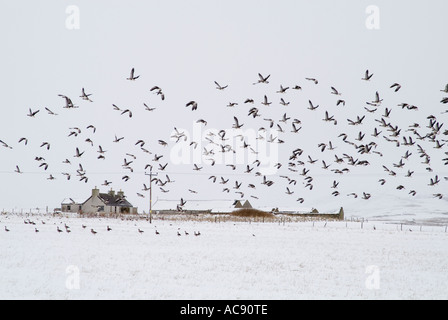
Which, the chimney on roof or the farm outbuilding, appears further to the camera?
the farm outbuilding

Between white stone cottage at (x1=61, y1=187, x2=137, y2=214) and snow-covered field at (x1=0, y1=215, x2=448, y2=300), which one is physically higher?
white stone cottage at (x1=61, y1=187, x2=137, y2=214)

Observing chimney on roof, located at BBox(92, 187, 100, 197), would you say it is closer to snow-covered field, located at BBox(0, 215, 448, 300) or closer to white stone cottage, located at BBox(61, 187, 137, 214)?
white stone cottage, located at BBox(61, 187, 137, 214)

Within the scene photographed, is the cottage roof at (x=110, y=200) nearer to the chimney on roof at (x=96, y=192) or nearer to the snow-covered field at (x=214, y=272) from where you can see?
the chimney on roof at (x=96, y=192)

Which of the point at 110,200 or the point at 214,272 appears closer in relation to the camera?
the point at 214,272

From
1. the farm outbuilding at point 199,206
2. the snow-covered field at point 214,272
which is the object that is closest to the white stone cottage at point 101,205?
the farm outbuilding at point 199,206

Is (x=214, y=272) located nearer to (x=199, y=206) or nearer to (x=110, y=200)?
(x=110, y=200)

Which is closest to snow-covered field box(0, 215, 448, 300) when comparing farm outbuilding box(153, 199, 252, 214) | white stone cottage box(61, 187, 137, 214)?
white stone cottage box(61, 187, 137, 214)

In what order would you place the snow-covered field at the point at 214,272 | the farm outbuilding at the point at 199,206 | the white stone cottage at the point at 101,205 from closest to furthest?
the snow-covered field at the point at 214,272 < the white stone cottage at the point at 101,205 < the farm outbuilding at the point at 199,206

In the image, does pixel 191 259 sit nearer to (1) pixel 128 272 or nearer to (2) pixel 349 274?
(1) pixel 128 272

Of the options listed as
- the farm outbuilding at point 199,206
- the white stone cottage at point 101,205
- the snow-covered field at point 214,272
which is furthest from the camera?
the farm outbuilding at point 199,206

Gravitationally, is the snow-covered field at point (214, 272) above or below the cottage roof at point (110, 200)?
below

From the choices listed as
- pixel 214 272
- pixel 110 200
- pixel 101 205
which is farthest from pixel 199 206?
pixel 214 272
